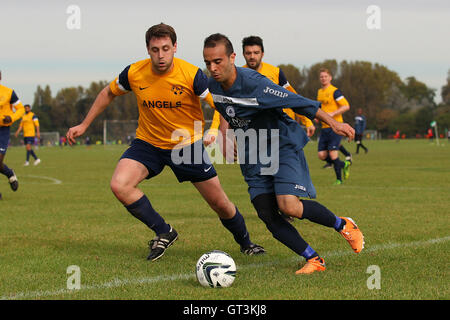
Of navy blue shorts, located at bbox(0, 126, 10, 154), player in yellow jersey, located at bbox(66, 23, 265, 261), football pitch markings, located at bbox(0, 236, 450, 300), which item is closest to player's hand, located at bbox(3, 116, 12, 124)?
navy blue shorts, located at bbox(0, 126, 10, 154)

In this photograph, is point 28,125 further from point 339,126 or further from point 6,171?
point 339,126

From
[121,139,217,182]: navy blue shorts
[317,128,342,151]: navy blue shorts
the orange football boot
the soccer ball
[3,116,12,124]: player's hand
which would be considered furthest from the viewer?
[317,128,342,151]: navy blue shorts

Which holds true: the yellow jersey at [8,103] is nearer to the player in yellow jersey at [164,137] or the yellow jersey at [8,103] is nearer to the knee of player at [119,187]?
the player in yellow jersey at [164,137]

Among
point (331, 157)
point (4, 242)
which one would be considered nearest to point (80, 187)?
point (331, 157)

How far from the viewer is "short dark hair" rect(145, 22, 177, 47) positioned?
19.1 feet

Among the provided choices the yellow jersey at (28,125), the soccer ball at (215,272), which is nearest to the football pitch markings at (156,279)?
the soccer ball at (215,272)

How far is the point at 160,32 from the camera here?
19.1ft

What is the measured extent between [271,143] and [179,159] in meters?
1.23

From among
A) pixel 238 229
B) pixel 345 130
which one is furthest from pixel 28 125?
pixel 345 130

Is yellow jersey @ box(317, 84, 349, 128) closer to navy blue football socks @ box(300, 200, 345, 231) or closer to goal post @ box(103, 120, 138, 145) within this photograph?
navy blue football socks @ box(300, 200, 345, 231)

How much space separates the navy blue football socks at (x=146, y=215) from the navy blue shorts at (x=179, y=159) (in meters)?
0.32

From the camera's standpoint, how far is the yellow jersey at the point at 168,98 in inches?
238

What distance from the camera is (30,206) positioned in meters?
10.8
